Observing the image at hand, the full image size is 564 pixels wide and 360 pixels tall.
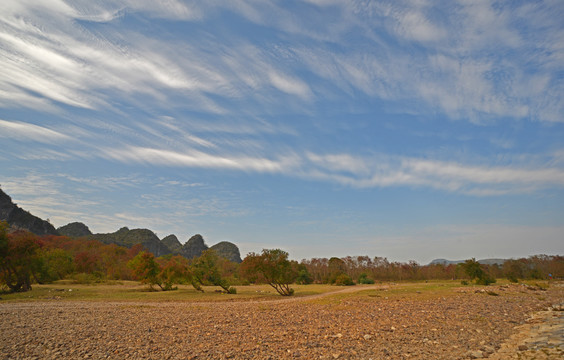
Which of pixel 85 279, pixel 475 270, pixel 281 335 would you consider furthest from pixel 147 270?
pixel 475 270

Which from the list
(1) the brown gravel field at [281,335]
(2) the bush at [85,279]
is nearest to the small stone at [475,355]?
(1) the brown gravel field at [281,335]

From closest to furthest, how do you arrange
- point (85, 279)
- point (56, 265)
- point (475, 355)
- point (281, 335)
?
point (475, 355) < point (281, 335) < point (85, 279) < point (56, 265)

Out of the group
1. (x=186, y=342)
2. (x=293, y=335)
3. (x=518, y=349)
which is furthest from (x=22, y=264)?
(x=518, y=349)

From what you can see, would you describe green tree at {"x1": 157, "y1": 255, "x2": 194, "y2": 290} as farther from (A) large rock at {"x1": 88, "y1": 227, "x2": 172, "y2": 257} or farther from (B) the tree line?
(A) large rock at {"x1": 88, "y1": 227, "x2": 172, "y2": 257}

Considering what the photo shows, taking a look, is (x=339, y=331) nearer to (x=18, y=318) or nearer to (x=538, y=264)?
(x=18, y=318)

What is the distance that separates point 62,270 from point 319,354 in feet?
210

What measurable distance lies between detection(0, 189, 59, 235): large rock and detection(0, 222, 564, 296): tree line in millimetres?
39376

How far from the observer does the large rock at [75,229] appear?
169438 mm

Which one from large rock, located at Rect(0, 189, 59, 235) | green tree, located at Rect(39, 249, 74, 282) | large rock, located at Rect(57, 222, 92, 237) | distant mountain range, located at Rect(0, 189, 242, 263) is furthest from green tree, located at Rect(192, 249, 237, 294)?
large rock, located at Rect(57, 222, 92, 237)

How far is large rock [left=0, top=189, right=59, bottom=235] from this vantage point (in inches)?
4651

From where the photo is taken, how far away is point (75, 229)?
17450cm

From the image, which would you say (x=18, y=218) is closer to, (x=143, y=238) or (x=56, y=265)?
(x=143, y=238)

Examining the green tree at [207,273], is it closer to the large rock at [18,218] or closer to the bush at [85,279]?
the bush at [85,279]

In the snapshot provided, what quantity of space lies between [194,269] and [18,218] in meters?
123
